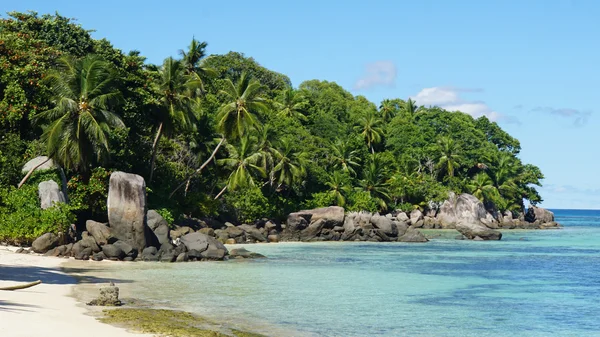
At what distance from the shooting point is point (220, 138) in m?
52.5

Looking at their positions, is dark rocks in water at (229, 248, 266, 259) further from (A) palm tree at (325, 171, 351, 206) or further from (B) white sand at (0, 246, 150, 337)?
(A) palm tree at (325, 171, 351, 206)

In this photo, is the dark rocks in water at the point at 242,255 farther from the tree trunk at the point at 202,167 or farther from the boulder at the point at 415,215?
the boulder at the point at 415,215

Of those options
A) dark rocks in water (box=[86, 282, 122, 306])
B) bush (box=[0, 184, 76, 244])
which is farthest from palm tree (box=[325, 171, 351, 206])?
dark rocks in water (box=[86, 282, 122, 306])

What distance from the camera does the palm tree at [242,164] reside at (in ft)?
164

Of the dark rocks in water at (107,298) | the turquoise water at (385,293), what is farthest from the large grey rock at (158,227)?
the dark rocks in water at (107,298)

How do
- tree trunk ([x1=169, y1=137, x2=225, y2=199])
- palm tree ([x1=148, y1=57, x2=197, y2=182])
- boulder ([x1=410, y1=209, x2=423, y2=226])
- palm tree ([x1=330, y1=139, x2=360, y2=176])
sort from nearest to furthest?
palm tree ([x1=148, y1=57, x2=197, y2=182])
tree trunk ([x1=169, y1=137, x2=225, y2=199])
palm tree ([x1=330, y1=139, x2=360, y2=176])
boulder ([x1=410, y1=209, x2=423, y2=226])

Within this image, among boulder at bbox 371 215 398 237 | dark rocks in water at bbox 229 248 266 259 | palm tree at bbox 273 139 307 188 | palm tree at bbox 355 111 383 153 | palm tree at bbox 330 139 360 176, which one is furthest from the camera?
palm tree at bbox 355 111 383 153

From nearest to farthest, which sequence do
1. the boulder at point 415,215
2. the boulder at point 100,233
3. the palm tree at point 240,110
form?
the boulder at point 100,233, the palm tree at point 240,110, the boulder at point 415,215

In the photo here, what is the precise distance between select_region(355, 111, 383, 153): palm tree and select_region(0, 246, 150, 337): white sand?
5529 centimetres

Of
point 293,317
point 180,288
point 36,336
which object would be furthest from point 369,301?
point 36,336

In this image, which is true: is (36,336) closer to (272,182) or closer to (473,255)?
(473,255)

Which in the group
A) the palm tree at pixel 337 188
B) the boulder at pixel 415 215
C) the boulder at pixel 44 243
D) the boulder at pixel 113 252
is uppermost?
the palm tree at pixel 337 188

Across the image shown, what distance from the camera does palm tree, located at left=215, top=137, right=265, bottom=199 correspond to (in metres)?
50.0

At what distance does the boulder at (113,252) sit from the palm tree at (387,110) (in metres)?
62.8
